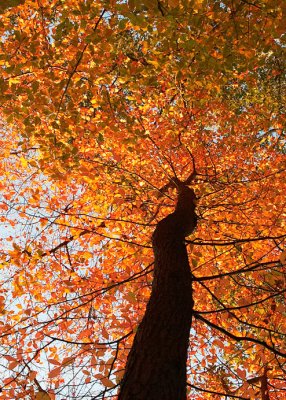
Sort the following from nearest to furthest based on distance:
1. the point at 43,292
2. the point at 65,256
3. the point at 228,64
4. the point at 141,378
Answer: the point at 141,378 < the point at 228,64 < the point at 43,292 < the point at 65,256

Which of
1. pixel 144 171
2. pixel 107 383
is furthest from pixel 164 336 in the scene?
pixel 144 171

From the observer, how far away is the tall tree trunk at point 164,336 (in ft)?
7.97

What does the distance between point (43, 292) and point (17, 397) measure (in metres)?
3.11

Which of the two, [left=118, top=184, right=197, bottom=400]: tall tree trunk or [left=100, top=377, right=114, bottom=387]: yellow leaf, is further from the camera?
[left=100, top=377, right=114, bottom=387]: yellow leaf

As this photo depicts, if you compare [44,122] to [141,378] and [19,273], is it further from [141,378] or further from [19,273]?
[141,378]

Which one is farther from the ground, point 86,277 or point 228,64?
point 228,64

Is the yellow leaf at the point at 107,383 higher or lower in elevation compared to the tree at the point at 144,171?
lower

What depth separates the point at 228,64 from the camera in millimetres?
4836

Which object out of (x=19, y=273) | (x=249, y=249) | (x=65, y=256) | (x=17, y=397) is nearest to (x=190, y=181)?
(x=249, y=249)

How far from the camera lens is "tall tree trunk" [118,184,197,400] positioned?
2.43 metres

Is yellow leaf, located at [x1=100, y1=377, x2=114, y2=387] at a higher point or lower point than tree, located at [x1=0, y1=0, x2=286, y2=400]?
lower

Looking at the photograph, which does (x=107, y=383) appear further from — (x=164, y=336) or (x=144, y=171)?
(x=144, y=171)

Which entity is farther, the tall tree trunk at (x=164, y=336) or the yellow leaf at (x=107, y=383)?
the yellow leaf at (x=107, y=383)

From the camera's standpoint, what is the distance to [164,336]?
A: 9.20ft
